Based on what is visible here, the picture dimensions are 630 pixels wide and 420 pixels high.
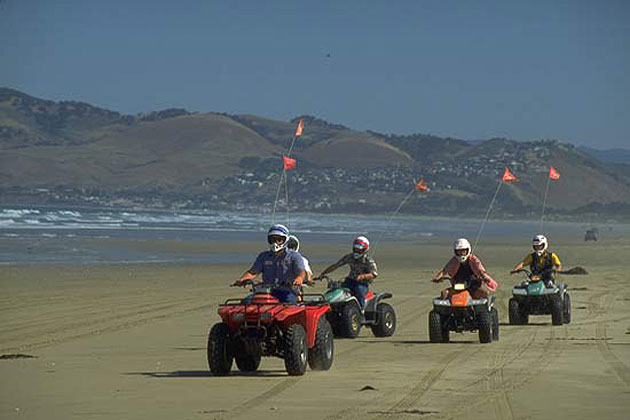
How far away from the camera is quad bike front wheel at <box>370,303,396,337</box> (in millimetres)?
18812

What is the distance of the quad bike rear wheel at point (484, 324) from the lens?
17.6 metres

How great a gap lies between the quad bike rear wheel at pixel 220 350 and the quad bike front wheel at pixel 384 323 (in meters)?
4.90

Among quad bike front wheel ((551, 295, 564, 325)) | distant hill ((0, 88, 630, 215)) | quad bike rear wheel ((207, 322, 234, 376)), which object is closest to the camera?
quad bike rear wheel ((207, 322, 234, 376))

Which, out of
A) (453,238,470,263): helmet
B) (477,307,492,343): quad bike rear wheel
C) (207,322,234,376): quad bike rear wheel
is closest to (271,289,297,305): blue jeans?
(207,322,234,376): quad bike rear wheel

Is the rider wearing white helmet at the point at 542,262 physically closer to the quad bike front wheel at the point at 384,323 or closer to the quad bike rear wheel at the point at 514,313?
the quad bike rear wheel at the point at 514,313

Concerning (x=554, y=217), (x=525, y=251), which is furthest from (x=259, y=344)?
(x=554, y=217)

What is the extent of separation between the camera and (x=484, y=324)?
1761 centimetres

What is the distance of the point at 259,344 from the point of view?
14.0 m

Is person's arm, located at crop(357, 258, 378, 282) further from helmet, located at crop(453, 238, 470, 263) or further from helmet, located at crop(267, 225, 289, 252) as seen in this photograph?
helmet, located at crop(267, 225, 289, 252)

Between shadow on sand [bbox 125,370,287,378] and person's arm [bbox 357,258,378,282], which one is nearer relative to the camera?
shadow on sand [bbox 125,370,287,378]

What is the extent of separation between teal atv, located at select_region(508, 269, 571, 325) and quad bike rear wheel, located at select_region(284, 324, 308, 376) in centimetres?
763

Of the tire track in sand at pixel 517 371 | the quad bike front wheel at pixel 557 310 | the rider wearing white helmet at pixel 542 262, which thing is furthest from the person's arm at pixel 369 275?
the rider wearing white helmet at pixel 542 262

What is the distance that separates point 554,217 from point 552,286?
106690mm

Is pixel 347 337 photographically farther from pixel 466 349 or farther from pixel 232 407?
pixel 232 407
